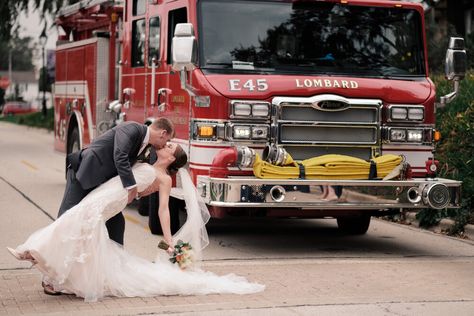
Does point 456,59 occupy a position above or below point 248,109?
above

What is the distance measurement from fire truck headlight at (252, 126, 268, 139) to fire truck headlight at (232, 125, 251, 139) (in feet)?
0.21

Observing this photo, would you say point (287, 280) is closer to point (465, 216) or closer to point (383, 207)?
point (383, 207)

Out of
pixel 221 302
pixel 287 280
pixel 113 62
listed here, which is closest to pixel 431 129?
pixel 287 280

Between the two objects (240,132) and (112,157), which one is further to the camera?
(240,132)

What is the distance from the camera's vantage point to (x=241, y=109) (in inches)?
407

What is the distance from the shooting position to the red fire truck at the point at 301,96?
1022 cm

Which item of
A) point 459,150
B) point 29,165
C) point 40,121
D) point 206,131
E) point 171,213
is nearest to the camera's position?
point 206,131

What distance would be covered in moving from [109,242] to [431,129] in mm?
4382

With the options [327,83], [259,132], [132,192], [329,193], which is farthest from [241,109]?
[132,192]

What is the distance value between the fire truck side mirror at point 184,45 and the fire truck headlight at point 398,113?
2226 millimetres

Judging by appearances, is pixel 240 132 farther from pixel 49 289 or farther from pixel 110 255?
pixel 49 289

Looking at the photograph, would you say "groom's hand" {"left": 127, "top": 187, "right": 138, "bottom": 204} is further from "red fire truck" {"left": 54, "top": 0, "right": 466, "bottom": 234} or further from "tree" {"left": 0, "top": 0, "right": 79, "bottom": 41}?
"tree" {"left": 0, "top": 0, "right": 79, "bottom": 41}

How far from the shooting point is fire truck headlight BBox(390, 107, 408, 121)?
35.4 feet

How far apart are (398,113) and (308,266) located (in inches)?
80.5
